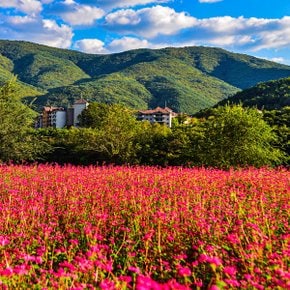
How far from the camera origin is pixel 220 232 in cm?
485

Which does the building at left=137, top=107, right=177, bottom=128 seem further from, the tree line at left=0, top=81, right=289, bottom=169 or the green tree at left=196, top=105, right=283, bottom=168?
the green tree at left=196, top=105, right=283, bottom=168

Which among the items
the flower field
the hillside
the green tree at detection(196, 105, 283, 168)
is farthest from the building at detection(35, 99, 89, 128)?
the flower field

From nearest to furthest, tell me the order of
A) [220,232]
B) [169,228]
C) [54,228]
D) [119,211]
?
1. [220,232]
2. [169,228]
3. [54,228]
4. [119,211]

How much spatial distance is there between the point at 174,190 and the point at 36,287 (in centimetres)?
496

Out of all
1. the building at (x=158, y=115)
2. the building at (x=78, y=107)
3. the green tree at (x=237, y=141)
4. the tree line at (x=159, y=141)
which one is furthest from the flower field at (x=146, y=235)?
the building at (x=158, y=115)

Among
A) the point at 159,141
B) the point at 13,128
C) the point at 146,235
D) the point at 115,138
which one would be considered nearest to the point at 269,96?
the point at 159,141

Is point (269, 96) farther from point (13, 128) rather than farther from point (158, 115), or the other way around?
point (13, 128)

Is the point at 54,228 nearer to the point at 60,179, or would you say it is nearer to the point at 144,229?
the point at 144,229

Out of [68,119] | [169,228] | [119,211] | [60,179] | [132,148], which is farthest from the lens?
[68,119]

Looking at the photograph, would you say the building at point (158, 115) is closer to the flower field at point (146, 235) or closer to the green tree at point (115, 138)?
the green tree at point (115, 138)

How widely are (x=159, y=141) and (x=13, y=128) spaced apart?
32.9 ft

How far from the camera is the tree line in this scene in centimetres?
1812

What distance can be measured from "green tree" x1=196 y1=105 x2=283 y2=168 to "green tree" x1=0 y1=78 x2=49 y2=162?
36.0 ft

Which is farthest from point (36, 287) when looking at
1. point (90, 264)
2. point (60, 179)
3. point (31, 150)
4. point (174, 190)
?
point (31, 150)
